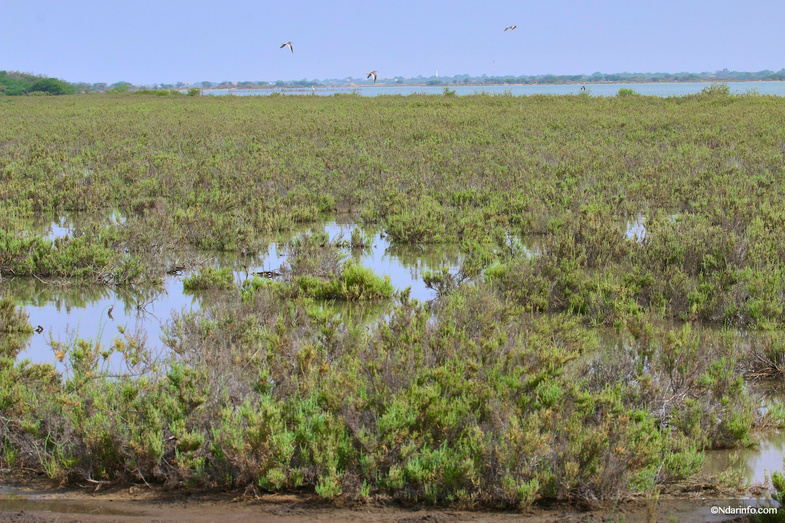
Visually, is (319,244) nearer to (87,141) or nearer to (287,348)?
(287,348)

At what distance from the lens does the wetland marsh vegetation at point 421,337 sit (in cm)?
390

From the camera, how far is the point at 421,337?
5258 mm

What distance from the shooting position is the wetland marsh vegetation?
12.8ft

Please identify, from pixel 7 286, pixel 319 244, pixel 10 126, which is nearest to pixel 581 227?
pixel 319 244

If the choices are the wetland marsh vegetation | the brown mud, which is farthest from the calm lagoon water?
the brown mud

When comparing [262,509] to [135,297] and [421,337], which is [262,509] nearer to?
[421,337]

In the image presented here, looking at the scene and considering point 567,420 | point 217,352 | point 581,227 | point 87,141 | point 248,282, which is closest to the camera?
point 567,420

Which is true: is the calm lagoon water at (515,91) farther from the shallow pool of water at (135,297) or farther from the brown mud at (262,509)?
the brown mud at (262,509)

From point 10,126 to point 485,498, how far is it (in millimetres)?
27267

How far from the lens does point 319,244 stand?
9.52m

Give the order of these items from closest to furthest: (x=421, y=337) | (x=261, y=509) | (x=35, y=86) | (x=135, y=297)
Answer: (x=261, y=509)
(x=421, y=337)
(x=135, y=297)
(x=35, y=86)

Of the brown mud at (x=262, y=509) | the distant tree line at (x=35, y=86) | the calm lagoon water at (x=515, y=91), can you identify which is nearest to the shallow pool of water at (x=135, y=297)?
the brown mud at (x=262, y=509)

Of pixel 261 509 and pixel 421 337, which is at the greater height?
pixel 421 337

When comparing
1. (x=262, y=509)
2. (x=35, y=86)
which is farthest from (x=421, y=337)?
(x=35, y=86)
